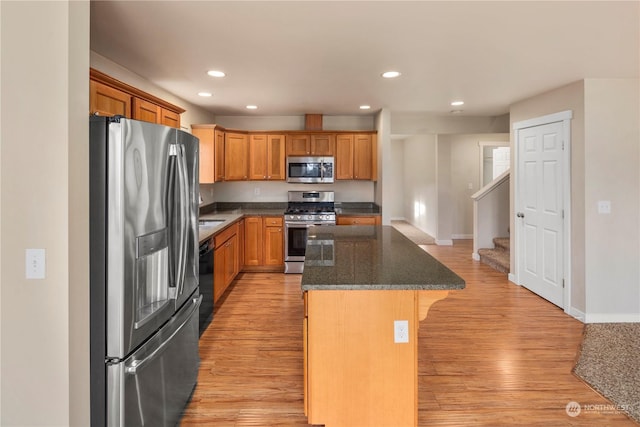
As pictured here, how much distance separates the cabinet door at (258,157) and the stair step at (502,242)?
4.02 m

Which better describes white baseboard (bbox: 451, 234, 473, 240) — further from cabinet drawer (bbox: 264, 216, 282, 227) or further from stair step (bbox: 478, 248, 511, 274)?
cabinet drawer (bbox: 264, 216, 282, 227)

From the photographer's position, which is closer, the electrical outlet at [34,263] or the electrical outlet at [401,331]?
the electrical outlet at [34,263]

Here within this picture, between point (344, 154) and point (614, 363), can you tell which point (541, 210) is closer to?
point (614, 363)

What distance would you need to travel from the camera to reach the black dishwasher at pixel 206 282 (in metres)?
3.34

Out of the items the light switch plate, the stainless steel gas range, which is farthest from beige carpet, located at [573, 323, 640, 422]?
the stainless steel gas range

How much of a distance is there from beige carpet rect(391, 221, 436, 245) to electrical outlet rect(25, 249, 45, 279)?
21.1ft

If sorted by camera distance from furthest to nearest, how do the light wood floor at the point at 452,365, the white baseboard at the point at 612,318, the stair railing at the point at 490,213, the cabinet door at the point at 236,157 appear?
the stair railing at the point at 490,213
the cabinet door at the point at 236,157
the white baseboard at the point at 612,318
the light wood floor at the point at 452,365

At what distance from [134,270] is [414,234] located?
7.97 meters

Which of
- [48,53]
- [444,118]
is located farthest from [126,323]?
[444,118]

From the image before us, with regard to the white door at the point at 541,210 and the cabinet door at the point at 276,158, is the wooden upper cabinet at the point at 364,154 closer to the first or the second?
the cabinet door at the point at 276,158

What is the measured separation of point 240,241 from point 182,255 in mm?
3177

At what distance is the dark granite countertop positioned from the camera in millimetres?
1795

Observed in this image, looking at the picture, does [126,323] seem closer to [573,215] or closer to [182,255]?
[182,255]

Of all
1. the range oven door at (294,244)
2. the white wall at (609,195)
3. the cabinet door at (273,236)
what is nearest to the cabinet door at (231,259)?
the cabinet door at (273,236)
